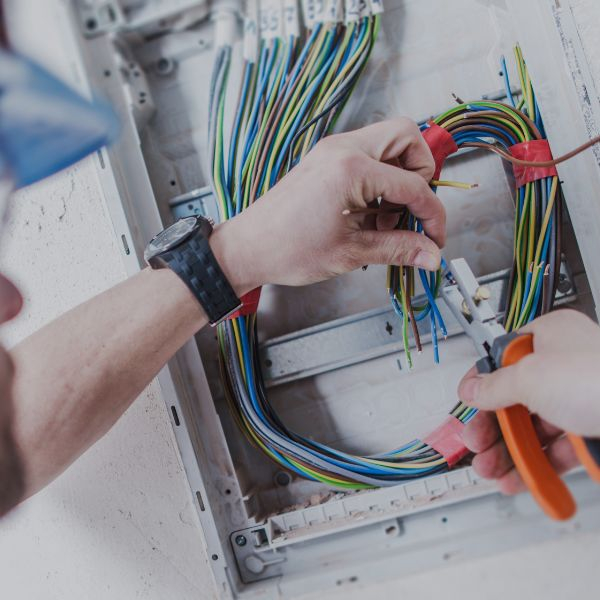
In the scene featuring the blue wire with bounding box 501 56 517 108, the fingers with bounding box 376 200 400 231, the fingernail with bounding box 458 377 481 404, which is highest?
the blue wire with bounding box 501 56 517 108

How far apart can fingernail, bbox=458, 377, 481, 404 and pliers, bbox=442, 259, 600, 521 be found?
0.06 ft

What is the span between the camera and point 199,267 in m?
0.89

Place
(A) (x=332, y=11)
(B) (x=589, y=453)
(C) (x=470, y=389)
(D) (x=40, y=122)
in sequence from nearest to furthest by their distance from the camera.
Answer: (D) (x=40, y=122)
(B) (x=589, y=453)
(C) (x=470, y=389)
(A) (x=332, y=11)

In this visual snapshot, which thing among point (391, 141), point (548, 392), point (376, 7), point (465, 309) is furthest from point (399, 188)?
point (376, 7)

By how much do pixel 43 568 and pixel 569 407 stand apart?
974 millimetres

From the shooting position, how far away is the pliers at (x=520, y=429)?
24.6 inches

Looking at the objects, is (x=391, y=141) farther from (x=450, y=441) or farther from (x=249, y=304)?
(x=450, y=441)

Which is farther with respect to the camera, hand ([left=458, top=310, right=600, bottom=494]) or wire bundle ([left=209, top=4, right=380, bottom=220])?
wire bundle ([left=209, top=4, right=380, bottom=220])

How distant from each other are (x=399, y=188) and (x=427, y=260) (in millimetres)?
118

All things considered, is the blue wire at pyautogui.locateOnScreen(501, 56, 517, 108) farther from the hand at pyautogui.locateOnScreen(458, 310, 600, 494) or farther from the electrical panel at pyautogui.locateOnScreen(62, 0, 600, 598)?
the hand at pyautogui.locateOnScreen(458, 310, 600, 494)

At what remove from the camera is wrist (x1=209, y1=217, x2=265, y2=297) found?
0.89 m

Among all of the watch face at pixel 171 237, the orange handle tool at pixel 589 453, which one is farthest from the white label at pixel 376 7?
the orange handle tool at pixel 589 453

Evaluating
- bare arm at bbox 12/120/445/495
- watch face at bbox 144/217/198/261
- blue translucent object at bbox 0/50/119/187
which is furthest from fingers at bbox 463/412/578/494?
blue translucent object at bbox 0/50/119/187

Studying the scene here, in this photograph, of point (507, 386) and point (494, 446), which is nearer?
point (507, 386)
